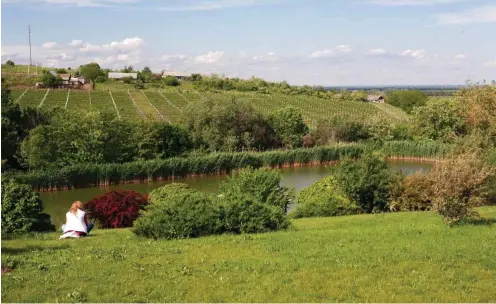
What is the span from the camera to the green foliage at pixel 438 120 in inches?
1970

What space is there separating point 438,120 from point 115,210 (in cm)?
4191

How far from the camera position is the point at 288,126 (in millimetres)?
54031

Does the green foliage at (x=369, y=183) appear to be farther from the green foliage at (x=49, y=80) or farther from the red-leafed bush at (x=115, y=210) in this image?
the green foliage at (x=49, y=80)

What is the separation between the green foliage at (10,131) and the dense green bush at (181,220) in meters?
29.7

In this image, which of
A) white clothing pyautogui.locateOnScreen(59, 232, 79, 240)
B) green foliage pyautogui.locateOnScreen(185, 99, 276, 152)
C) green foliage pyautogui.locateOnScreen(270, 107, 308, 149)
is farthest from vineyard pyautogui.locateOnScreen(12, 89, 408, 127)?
white clothing pyautogui.locateOnScreen(59, 232, 79, 240)

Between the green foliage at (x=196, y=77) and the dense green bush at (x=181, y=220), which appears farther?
the green foliage at (x=196, y=77)

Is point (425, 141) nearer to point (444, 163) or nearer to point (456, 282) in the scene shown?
point (444, 163)

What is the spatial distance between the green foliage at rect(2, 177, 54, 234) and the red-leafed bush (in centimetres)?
191

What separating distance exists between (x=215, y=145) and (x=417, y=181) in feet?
98.5

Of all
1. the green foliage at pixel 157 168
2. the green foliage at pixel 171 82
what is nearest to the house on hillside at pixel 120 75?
the green foliage at pixel 171 82

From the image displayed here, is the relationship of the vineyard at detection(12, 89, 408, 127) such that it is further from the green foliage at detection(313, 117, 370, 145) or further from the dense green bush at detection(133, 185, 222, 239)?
the dense green bush at detection(133, 185, 222, 239)

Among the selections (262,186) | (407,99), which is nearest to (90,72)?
(407,99)

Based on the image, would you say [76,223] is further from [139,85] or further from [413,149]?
[139,85]

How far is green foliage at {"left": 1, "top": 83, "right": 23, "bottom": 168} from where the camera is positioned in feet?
128
